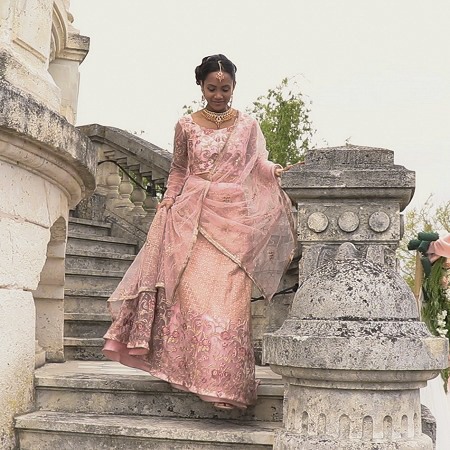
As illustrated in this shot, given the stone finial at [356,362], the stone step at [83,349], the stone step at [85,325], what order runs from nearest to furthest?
the stone finial at [356,362] → the stone step at [83,349] → the stone step at [85,325]

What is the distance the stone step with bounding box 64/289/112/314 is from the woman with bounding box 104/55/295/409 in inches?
103

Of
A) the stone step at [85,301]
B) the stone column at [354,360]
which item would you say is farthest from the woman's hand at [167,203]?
the stone step at [85,301]

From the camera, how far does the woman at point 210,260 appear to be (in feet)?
12.2

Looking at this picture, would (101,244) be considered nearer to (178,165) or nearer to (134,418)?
(178,165)

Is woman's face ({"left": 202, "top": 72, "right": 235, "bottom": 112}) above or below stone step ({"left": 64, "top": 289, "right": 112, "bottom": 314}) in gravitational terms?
above

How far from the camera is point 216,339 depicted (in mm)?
3707

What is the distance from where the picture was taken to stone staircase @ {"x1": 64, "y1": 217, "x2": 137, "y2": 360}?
5895 mm

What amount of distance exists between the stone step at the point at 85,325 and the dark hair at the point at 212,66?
281 cm

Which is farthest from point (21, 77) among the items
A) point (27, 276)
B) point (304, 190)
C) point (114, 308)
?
point (304, 190)

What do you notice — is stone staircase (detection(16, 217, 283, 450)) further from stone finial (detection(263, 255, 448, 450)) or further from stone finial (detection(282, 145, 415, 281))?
stone finial (detection(282, 145, 415, 281))

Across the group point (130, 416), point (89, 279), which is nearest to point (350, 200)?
point (130, 416)

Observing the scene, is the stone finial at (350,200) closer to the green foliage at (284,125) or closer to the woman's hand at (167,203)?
the woman's hand at (167,203)

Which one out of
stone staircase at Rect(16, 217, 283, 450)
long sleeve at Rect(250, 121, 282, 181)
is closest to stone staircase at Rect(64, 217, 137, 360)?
stone staircase at Rect(16, 217, 283, 450)

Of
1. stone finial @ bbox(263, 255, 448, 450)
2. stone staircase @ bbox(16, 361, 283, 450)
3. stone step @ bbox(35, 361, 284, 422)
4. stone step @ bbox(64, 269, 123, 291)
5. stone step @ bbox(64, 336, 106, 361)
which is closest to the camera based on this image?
stone finial @ bbox(263, 255, 448, 450)
